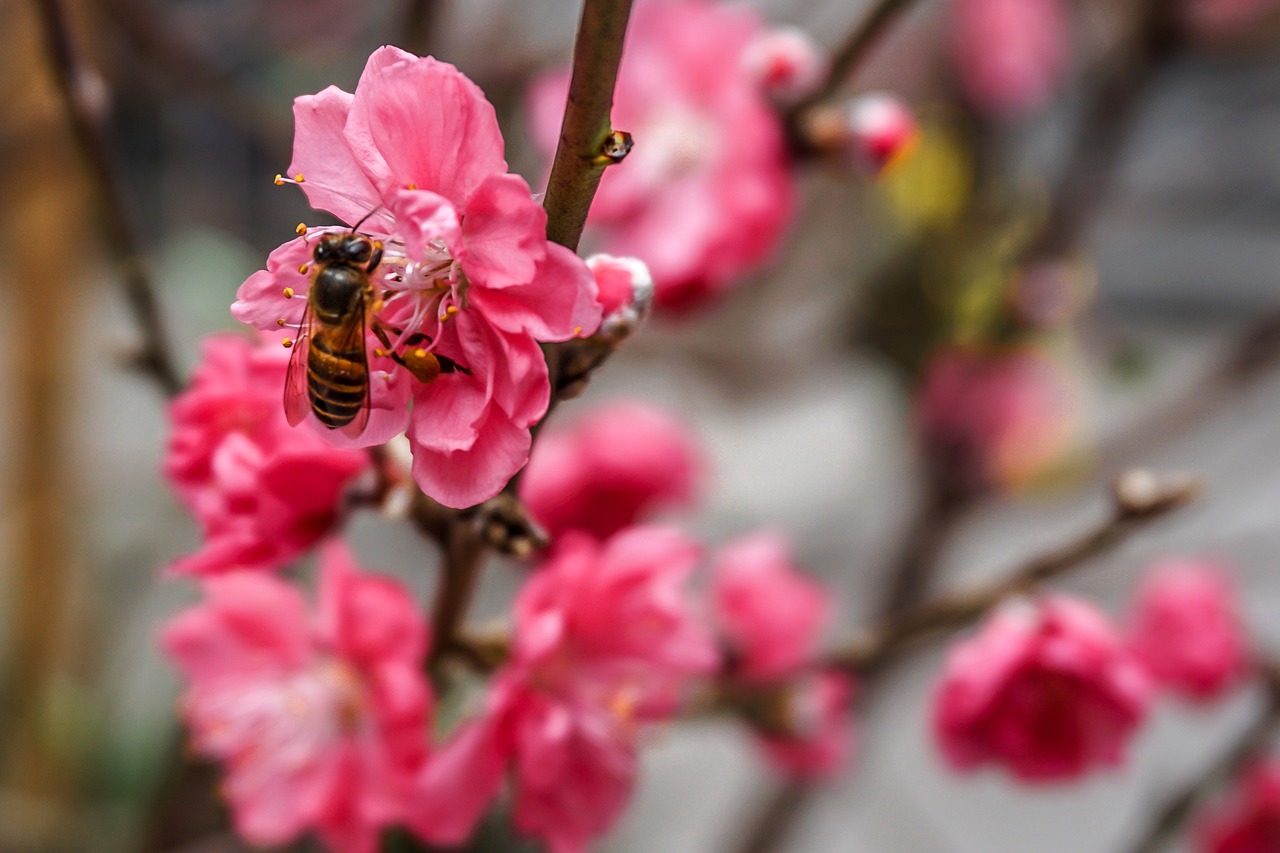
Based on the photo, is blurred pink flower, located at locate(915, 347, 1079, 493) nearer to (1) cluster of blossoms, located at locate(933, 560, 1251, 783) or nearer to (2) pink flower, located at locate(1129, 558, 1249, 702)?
(2) pink flower, located at locate(1129, 558, 1249, 702)

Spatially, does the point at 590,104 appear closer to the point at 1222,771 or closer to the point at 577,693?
the point at 577,693

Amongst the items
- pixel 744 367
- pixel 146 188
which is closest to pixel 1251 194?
pixel 744 367

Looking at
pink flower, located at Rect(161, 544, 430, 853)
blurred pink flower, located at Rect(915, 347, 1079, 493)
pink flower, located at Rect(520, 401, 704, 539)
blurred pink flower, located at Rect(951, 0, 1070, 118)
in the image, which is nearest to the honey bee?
pink flower, located at Rect(161, 544, 430, 853)

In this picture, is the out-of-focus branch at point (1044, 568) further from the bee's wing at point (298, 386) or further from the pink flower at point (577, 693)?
the bee's wing at point (298, 386)

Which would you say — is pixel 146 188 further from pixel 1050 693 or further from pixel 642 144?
pixel 1050 693

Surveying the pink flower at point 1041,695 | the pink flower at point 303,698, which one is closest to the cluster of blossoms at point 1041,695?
the pink flower at point 1041,695
